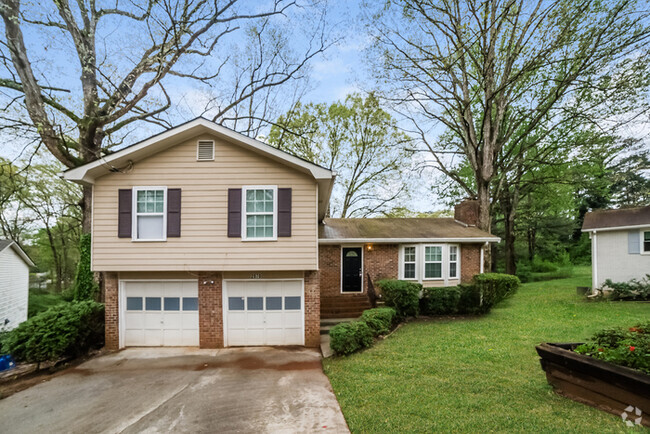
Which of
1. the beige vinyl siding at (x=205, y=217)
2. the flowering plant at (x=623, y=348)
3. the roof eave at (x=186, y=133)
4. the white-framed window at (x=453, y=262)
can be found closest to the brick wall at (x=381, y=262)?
the white-framed window at (x=453, y=262)

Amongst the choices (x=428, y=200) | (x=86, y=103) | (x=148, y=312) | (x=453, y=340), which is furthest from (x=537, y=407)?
(x=428, y=200)

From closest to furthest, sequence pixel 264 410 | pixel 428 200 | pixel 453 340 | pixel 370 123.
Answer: pixel 264 410, pixel 453 340, pixel 370 123, pixel 428 200

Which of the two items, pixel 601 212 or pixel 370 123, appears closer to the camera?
pixel 601 212

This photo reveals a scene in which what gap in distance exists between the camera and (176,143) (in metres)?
8.53

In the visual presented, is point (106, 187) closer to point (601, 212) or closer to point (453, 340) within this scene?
point (453, 340)

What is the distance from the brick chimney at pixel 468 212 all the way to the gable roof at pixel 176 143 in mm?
9552

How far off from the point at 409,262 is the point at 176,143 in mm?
9947

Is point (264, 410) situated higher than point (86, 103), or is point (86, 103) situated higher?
point (86, 103)

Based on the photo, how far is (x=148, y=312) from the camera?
8.89 metres

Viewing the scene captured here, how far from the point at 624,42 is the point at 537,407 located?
15184mm

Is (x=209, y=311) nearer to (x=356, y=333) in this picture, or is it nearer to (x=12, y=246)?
(x=356, y=333)

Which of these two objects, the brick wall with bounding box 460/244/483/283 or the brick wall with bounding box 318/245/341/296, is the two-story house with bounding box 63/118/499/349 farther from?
the brick wall with bounding box 460/244/483/283

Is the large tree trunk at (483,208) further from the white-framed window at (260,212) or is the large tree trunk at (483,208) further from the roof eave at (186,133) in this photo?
the white-framed window at (260,212)

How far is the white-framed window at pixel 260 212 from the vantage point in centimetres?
841
